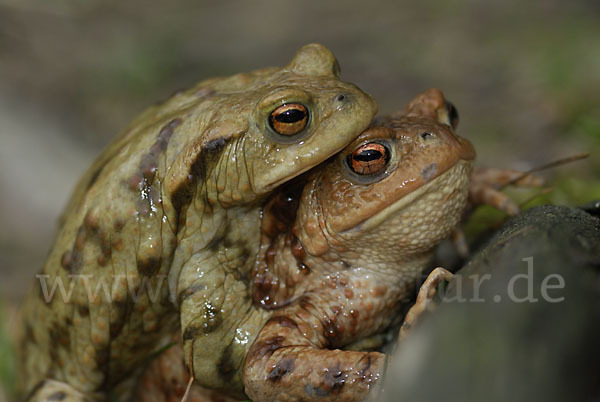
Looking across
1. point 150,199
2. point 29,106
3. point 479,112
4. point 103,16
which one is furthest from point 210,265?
point 103,16

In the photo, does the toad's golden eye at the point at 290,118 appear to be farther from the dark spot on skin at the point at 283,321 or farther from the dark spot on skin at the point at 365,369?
the dark spot on skin at the point at 365,369

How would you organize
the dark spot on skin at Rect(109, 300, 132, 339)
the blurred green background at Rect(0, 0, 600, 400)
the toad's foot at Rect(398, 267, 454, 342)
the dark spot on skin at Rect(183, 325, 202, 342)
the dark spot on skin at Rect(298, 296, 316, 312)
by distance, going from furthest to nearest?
1. the blurred green background at Rect(0, 0, 600, 400)
2. the dark spot on skin at Rect(109, 300, 132, 339)
3. the dark spot on skin at Rect(298, 296, 316, 312)
4. the dark spot on skin at Rect(183, 325, 202, 342)
5. the toad's foot at Rect(398, 267, 454, 342)

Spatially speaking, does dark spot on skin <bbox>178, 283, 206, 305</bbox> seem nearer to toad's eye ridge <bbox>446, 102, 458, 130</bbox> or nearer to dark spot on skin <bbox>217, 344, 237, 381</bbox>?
dark spot on skin <bbox>217, 344, 237, 381</bbox>

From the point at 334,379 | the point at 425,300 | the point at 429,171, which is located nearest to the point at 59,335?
the point at 334,379

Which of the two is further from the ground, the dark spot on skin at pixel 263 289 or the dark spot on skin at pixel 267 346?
the dark spot on skin at pixel 263 289

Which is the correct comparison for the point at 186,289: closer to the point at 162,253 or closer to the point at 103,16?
the point at 162,253

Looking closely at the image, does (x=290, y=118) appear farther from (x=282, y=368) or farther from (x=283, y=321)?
(x=282, y=368)

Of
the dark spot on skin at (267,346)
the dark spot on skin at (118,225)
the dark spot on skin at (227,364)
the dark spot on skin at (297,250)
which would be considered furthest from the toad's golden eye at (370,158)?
the dark spot on skin at (118,225)

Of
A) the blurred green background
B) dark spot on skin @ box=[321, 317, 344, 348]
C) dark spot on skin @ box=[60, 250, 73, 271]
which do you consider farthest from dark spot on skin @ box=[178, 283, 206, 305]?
the blurred green background
